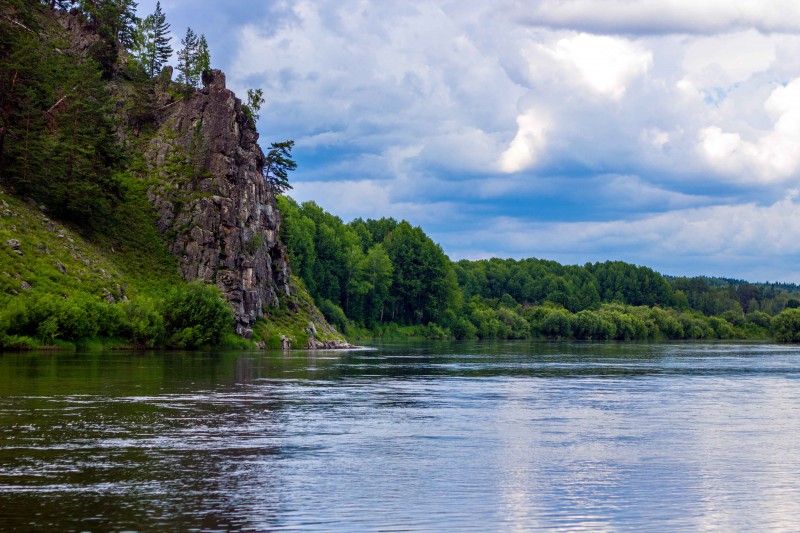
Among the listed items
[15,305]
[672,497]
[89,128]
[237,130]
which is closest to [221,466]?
[672,497]

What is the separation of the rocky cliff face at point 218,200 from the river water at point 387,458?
8162 centimetres

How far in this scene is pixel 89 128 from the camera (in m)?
131

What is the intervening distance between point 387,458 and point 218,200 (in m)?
118

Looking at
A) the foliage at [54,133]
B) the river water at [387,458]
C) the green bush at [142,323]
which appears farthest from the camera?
the foliage at [54,133]

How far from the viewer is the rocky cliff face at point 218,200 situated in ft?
450

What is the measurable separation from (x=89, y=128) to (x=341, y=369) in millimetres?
74274

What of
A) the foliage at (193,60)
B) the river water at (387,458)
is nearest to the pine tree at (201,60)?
the foliage at (193,60)

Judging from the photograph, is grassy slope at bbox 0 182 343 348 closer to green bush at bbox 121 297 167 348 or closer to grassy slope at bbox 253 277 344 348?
grassy slope at bbox 253 277 344 348

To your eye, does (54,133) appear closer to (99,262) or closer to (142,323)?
(99,262)

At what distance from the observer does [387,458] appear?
27781 mm

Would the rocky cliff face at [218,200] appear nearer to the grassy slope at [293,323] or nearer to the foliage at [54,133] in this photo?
the grassy slope at [293,323]

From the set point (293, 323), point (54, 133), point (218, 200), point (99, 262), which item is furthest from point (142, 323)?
point (293, 323)

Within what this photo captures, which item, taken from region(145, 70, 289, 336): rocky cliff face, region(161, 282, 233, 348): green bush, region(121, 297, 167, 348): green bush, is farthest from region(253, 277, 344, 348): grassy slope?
region(121, 297, 167, 348): green bush

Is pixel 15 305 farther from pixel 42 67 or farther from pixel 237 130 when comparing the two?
pixel 237 130
